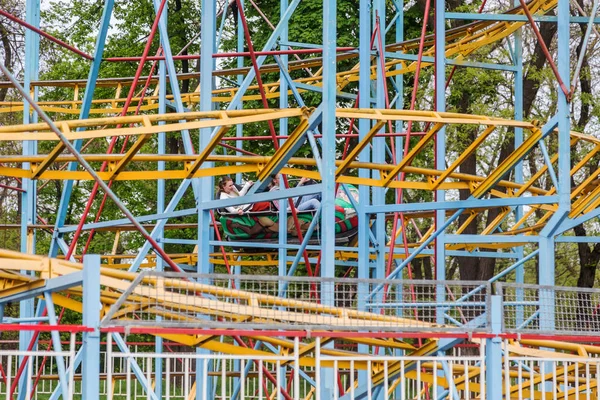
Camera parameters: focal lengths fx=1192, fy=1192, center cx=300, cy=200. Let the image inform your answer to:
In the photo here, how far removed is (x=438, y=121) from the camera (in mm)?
10531

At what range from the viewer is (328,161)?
946cm

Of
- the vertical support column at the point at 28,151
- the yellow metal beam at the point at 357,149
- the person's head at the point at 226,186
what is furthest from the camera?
the person's head at the point at 226,186

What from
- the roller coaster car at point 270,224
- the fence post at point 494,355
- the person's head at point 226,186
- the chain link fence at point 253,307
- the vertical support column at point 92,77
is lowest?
the fence post at point 494,355

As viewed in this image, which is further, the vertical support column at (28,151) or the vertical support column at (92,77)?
the vertical support column at (28,151)

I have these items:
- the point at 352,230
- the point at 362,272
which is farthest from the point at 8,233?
the point at 362,272

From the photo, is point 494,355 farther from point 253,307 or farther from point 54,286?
point 54,286

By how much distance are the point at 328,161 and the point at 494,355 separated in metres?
2.78

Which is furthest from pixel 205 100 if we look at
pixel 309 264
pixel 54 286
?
pixel 54 286

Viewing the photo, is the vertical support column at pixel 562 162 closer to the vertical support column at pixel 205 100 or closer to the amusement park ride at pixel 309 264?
the amusement park ride at pixel 309 264

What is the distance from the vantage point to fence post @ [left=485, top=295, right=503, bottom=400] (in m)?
7.08

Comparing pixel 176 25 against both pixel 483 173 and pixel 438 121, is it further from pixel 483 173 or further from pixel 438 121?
pixel 438 121

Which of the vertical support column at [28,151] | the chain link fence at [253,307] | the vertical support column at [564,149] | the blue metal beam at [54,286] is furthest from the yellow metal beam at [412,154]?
the blue metal beam at [54,286]

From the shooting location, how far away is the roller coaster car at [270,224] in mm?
14969

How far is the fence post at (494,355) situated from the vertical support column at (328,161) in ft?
6.92
